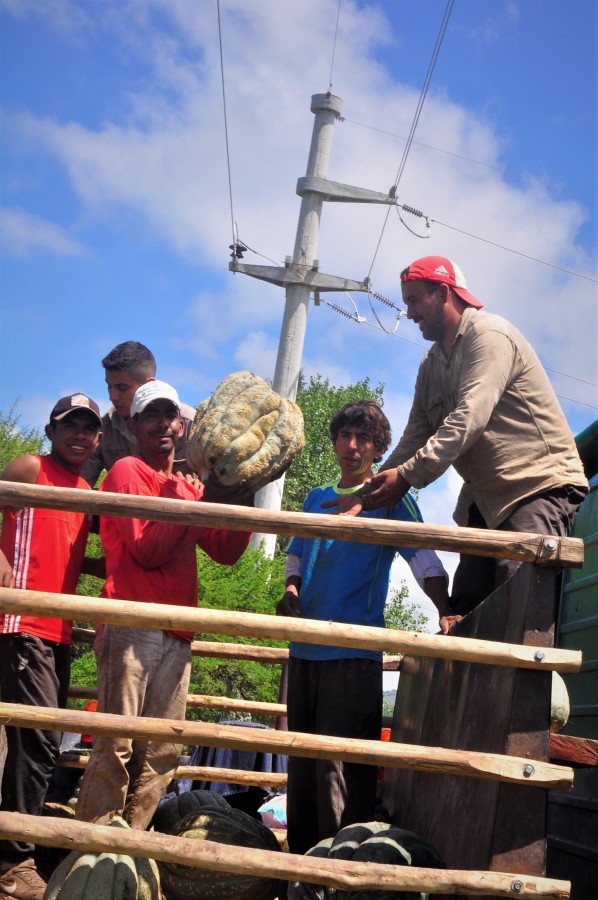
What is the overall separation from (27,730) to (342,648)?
4.35ft

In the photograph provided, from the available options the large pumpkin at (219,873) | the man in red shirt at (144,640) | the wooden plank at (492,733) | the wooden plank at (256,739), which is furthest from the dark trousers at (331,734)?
the wooden plank at (256,739)

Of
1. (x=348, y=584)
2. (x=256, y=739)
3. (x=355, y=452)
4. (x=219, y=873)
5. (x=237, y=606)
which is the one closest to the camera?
(x=256, y=739)

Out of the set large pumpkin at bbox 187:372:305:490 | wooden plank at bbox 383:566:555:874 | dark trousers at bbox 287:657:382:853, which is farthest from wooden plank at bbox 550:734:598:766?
large pumpkin at bbox 187:372:305:490

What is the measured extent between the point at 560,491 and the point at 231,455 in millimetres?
1406

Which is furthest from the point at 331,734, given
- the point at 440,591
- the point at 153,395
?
the point at 153,395

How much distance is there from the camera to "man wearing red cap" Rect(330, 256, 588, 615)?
3.79m

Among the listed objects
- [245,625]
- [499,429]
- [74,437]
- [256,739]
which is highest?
[499,429]

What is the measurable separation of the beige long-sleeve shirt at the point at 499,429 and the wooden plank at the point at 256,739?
4.08 feet

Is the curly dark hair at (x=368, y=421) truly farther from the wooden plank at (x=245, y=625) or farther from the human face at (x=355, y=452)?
the wooden plank at (x=245, y=625)

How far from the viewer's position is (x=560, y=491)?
12.9 ft

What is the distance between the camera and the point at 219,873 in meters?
3.11

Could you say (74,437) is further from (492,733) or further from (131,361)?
(492,733)

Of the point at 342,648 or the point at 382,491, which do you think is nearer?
the point at 382,491

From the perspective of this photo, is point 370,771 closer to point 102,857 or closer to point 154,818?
point 154,818
